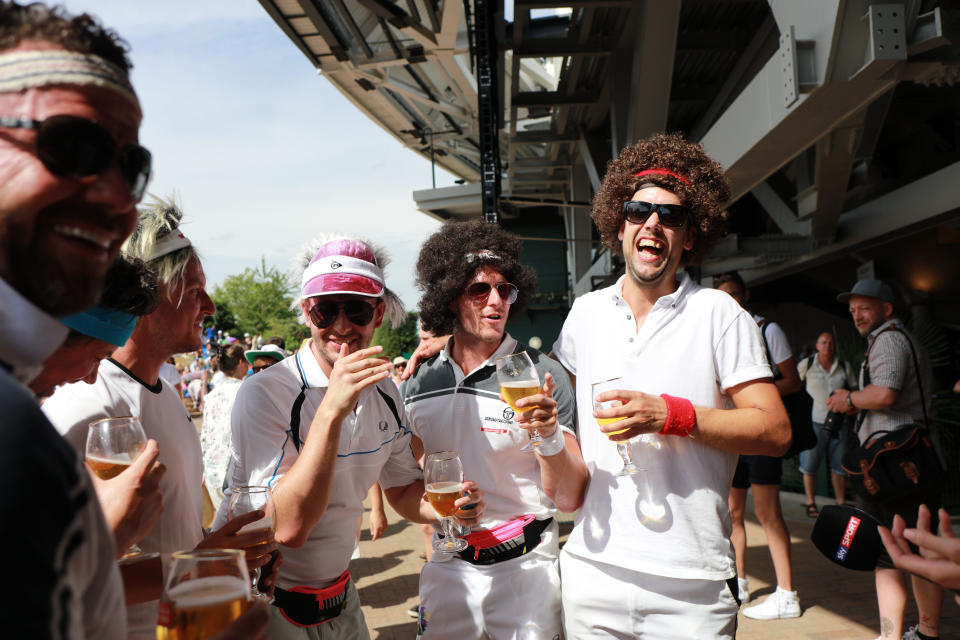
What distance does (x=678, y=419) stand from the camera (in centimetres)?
222

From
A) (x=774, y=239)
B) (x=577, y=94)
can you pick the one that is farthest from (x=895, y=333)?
(x=577, y=94)

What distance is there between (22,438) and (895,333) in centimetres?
550

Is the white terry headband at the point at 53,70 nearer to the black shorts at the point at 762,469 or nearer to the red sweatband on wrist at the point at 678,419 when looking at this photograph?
the red sweatband on wrist at the point at 678,419

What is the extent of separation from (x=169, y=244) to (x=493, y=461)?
63.6 inches

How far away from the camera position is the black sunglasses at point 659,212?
2619 millimetres

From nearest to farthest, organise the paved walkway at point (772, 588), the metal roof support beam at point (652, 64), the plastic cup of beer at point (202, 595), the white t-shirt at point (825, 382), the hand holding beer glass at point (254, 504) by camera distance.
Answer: the plastic cup of beer at point (202, 595) < the hand holding beer glass at point (254, 504) < the paved walkway at point (772, 588) < the metal roof support beam at point (652, 64) < the white t-shirt at point (825, 382)

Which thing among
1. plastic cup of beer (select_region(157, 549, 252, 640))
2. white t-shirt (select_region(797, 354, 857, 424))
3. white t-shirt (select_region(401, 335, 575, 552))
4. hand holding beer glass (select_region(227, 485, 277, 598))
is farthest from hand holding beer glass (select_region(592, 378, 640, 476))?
white t-shirt (select_region(797, 354, 857, 424))

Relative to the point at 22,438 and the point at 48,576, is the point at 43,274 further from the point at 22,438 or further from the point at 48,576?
the point at 48,576

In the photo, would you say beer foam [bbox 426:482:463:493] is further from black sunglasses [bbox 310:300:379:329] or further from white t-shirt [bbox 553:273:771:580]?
black sunglasses [bbox 310:300:379:329]

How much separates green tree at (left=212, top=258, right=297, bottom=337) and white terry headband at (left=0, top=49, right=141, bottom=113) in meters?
55.2

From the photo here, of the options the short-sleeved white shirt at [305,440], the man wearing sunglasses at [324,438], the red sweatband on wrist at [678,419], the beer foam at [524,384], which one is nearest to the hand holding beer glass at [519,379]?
the beer foam at [524,384]

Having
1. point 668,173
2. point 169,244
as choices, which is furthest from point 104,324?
point 668,173

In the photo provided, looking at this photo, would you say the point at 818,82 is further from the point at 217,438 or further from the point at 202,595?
the point at 217,438

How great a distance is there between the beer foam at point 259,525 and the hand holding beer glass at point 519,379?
0.96 meters
